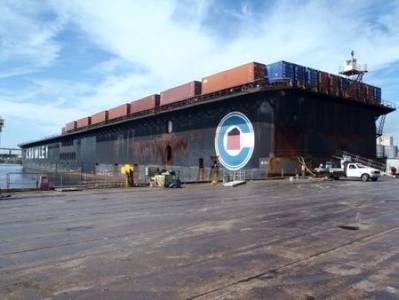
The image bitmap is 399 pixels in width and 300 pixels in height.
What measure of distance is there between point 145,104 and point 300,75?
27.8 meters

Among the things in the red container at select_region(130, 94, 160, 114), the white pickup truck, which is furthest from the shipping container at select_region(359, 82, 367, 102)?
the red container at select_region(130, 94, 160, 114)

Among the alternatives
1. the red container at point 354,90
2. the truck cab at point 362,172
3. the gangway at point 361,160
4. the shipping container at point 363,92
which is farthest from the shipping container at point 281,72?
the shipping container at point 363,92

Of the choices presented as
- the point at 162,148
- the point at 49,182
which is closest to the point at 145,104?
the point at 162,148

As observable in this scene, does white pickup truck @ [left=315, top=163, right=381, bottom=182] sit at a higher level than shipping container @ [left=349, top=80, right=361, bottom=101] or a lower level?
lower

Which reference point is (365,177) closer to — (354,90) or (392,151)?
(354,90)

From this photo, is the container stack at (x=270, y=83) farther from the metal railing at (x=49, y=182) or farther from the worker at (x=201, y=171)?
the metal railing at (x=49, y=182)

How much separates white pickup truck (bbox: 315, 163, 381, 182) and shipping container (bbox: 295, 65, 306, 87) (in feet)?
32.2

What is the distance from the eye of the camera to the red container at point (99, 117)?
82.3 m

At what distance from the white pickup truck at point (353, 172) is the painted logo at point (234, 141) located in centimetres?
779

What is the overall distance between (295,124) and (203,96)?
12071mm

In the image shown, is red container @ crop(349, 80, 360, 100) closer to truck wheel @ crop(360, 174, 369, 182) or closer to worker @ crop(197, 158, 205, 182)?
truck wheel @ crop(360, 174, 369, 182)

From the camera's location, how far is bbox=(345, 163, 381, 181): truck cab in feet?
123

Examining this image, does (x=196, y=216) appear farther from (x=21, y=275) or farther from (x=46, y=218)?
(x=21, y=275)

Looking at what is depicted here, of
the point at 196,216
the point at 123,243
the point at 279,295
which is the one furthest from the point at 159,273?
the point at 196,216
